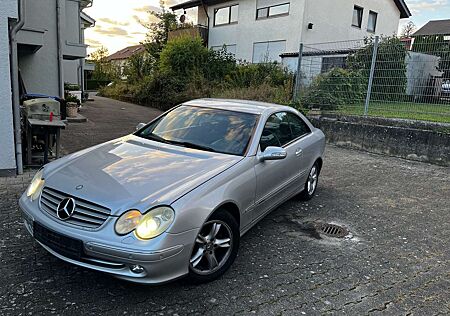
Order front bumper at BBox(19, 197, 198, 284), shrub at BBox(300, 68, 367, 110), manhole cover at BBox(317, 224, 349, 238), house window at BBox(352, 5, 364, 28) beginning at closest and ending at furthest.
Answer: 1. front bumper at BBox(19, 197, 198, 284)
2. manhole cover at BBox(317, 224, 349, 238)
3. shrub at BBox(300, 68, 367, 110)
4. house window at BBox(352, 5, 364, 28)

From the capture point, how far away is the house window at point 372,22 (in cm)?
2192

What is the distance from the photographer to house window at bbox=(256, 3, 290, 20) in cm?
1878

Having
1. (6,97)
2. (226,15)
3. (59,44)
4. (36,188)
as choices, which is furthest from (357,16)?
(36,188)

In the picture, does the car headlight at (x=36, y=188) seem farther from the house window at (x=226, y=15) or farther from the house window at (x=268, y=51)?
the house window at (x=226, y=15)

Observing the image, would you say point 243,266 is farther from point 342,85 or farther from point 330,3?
point 330,3

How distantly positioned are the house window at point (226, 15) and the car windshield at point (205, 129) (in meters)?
19.2

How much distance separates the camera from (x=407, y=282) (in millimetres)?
3248

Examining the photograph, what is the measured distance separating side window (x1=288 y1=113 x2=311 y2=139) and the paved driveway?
3.42ft

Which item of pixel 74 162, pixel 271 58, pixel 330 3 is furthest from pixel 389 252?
pixel 330 3

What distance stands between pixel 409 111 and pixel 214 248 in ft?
24.9

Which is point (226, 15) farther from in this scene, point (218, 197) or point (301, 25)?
point (218, 197)

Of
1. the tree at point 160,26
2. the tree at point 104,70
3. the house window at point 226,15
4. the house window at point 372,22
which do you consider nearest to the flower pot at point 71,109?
the house window at point 226,15

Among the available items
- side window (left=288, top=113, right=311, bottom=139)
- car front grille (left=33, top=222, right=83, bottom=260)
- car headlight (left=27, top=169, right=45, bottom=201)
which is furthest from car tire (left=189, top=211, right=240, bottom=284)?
side window (left=288, top=113, right=311, bottom=139)

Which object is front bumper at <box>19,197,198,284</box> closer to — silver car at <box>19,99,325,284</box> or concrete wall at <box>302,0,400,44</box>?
silver car at <box>19,99,325,284</box>
